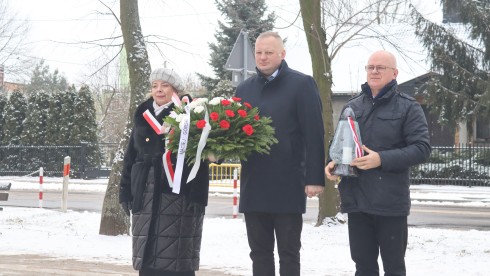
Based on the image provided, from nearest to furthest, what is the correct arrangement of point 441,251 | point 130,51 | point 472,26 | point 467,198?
point 441,251, point 130,51, point 467,198, point 472,26

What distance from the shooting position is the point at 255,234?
5633 mm

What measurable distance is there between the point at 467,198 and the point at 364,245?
19645mm

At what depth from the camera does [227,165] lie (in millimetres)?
29500

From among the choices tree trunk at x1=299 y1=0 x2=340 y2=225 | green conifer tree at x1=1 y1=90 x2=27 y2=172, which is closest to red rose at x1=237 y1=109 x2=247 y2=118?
tree trunk at x1=299 y1=0 x2=340 y2=225

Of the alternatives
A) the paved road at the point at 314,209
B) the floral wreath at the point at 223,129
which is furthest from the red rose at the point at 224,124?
the paved road at the point at 314,209

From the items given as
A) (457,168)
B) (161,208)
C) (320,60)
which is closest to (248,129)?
(161,208)

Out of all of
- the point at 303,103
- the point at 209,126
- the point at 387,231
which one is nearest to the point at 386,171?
the point at 387,231

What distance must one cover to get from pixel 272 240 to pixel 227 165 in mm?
23853

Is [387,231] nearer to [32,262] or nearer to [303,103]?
[303,103]

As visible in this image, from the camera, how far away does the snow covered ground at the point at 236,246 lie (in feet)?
29.5

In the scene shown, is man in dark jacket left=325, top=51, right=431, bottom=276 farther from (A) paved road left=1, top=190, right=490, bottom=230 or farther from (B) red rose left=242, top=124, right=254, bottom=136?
(A) paved road left=1, top=190, right=490, bottom=230

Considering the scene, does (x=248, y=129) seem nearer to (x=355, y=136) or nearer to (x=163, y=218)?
(x=355, y=136)

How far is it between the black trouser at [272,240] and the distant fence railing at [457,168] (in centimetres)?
2426

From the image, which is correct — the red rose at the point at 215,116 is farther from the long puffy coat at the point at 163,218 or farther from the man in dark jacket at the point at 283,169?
the long puffy coat at the point at 163,218
